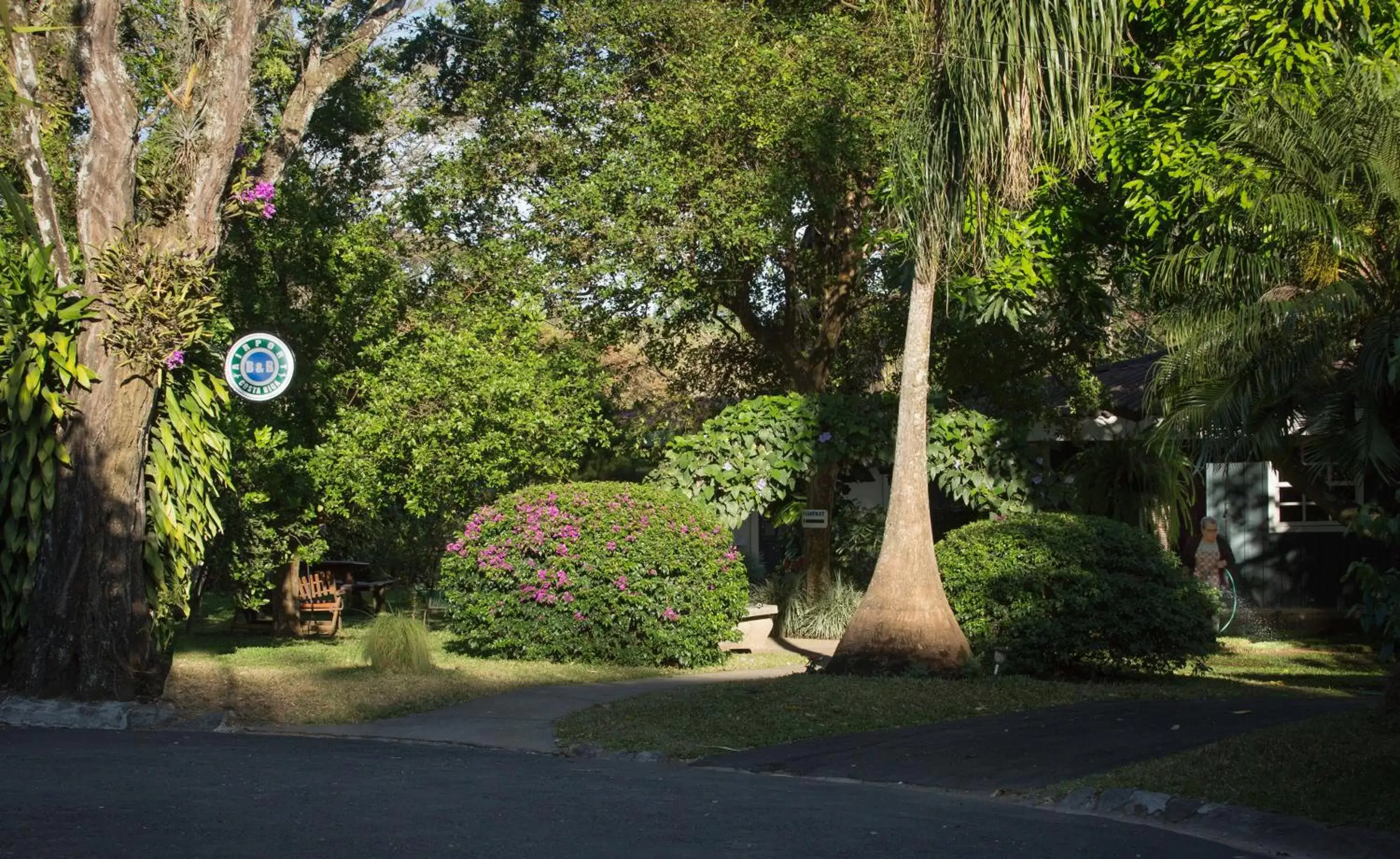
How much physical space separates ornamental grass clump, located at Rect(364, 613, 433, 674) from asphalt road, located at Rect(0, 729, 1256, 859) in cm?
494

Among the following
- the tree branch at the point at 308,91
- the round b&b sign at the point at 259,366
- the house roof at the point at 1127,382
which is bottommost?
the round b&b sign at the point at 259,366

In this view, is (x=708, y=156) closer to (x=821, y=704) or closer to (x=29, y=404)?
(x=821, y=704)

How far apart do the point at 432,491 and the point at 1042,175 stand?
8.19 m

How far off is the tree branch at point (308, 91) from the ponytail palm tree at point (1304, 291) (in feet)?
27.1

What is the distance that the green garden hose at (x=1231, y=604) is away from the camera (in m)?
19.5

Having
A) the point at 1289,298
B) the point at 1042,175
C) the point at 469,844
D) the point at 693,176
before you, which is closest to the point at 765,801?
the point at 469,844

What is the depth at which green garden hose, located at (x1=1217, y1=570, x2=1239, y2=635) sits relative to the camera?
1945 cm

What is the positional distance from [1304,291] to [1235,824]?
5.26 m

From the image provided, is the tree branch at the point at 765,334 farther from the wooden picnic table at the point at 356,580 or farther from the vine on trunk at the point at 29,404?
the vine on trunk at the point at 29,404

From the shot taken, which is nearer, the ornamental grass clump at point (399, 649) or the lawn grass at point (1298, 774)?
the lawn grass at point (1298, 774)

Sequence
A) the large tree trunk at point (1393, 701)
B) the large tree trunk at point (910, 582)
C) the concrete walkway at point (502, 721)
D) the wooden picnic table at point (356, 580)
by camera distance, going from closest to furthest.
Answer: the large tree trunk at point (1393, 701) → the concrete walkway at point (502, 721) → the large tree trunk at point (910, 582) → the wooden picnic table at point (356, 580)

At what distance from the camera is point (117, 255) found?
1206 cm

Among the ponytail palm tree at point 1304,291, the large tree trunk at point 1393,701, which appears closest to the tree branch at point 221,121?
the ponytail palm tree at point 1304,291

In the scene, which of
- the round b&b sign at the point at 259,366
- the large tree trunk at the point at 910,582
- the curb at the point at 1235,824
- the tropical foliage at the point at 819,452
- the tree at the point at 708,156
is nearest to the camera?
the curb at the point at 1235,824
